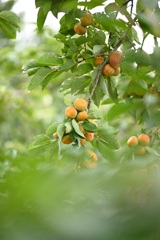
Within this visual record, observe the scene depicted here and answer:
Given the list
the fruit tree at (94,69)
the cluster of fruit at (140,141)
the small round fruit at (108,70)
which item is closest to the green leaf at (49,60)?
the fruit tree at (94,69)

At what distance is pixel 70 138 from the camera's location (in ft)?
2.95

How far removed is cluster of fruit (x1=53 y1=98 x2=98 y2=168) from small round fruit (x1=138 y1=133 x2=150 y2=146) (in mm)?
124

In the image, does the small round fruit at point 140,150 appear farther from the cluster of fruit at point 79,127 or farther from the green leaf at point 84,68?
the green leaf at point 84,68

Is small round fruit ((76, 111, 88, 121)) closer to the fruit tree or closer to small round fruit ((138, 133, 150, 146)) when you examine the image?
the fruit tree

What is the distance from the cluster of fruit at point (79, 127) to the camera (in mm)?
896

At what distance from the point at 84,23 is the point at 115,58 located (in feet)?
0.33

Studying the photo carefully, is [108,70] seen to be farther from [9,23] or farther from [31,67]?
[9,23]

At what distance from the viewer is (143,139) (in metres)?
1.04

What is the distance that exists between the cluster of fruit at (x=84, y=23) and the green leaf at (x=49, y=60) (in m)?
0.07

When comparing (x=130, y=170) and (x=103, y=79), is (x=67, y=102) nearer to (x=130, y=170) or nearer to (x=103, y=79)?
(x=103, y=79)

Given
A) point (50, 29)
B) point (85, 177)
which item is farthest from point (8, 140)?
point (85, 177)

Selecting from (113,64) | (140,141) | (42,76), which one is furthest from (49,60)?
(140,141)

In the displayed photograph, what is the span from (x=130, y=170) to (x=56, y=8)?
76 centimetres

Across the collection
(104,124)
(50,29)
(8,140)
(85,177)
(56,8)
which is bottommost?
(8,140)
